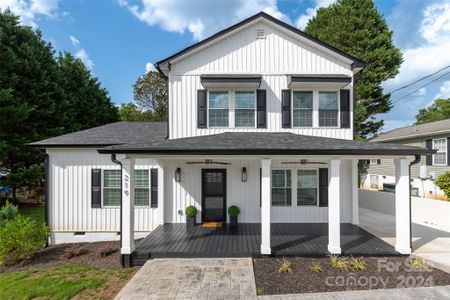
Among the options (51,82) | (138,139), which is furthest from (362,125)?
(51,82)

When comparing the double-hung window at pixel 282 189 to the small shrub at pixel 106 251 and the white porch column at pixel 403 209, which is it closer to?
the white porch column at pixel 403 209

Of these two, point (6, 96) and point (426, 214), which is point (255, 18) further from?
point (6, 96)

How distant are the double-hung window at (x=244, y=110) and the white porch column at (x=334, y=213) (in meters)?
3.43

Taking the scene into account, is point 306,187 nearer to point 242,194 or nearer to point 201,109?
point 242,194

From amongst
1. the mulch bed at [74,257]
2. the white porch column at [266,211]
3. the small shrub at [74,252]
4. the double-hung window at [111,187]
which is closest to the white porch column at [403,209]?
the white porch column at [266,211]

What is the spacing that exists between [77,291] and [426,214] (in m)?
12.3

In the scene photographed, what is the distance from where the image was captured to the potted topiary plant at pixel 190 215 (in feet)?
27.3

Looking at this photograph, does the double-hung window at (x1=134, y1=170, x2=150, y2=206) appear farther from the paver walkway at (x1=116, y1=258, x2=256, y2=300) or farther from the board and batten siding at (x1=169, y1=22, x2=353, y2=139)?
the paver walkway at (x1=116, y1=258, x2=256, y2=300)

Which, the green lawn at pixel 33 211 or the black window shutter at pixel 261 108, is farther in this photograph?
the green lawn at pixel 33 211

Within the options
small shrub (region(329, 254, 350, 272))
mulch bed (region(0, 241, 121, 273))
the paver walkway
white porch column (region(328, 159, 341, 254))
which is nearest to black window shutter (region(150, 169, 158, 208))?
mulch bed (region(0, 241, 121, 273))

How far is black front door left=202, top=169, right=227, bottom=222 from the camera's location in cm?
880

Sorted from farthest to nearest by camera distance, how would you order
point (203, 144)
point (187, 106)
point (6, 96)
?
point (6, 96) < point (187, 106) < point (203, 144)

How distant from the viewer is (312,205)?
8.76m

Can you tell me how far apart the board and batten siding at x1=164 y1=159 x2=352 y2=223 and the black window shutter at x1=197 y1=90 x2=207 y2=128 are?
5.18 feet
